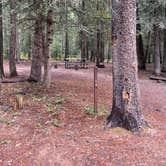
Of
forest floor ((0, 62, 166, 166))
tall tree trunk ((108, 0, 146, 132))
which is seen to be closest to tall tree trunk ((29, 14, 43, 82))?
forest floor ((0, 62, 166, 166))

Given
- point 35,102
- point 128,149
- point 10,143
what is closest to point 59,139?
point 10,143

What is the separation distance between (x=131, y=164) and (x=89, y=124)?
6.31 feet

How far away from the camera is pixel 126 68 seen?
6398 mm

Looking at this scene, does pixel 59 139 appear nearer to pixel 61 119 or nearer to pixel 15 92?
pixel 61 119

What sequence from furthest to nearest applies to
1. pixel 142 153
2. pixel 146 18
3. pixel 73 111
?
pixel 146 18
pixel 73 111
pixel 142 153

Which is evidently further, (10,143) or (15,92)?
(15,92)

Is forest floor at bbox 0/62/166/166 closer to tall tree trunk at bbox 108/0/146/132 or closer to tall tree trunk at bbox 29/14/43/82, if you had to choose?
tall tree trunk at bbox 108/0/146/132

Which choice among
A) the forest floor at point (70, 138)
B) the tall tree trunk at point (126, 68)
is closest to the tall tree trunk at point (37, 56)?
the forest floor at point (70, 138)

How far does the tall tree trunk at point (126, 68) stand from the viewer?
249 inches

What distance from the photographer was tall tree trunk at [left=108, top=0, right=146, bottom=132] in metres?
6.32

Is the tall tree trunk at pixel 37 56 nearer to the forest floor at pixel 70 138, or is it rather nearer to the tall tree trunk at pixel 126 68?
the forest floor at pixel 70 138

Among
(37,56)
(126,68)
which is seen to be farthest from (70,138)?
(37,56)

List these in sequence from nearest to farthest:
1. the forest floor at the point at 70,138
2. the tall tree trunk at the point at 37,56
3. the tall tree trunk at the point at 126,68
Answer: the forest floor at the point at 70,138 → the tall tree trunk at the point at 126,68 → the tall tree trunk at the point at 37,56

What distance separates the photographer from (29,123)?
6992mm
